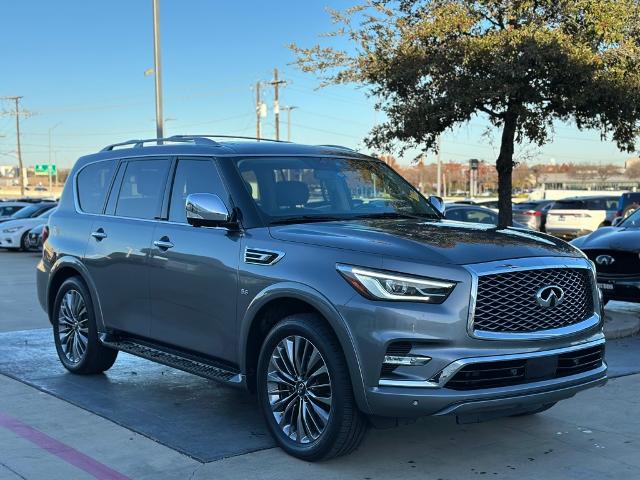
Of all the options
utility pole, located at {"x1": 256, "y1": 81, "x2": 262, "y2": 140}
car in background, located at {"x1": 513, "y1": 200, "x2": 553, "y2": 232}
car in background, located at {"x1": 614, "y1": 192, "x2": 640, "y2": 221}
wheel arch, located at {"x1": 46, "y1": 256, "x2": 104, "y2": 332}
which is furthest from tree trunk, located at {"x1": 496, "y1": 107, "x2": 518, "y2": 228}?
utility pole, located at {"x1": 256, "y1": 81, "x2": 262, "y2": 140}

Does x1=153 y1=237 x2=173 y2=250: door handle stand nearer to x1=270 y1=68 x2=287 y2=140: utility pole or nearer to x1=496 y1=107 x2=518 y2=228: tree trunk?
x1=496 y1=107 x2=518 y2=228: tree trunk

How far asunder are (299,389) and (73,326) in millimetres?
3094

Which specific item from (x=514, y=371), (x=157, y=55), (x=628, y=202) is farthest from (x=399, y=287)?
(x=628, y=202)

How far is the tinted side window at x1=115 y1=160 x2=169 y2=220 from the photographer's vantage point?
20.4 feet

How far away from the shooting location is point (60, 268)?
721 cm

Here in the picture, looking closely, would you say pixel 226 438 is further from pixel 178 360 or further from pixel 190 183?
pixel 190 183

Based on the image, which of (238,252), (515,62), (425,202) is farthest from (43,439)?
(515,62)

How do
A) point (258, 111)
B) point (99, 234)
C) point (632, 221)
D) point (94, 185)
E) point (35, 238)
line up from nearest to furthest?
1. point (99, 234)
2. point (94, 185)
3. point (632, 221)
4. point (35, 238)
5. point (258, 111)

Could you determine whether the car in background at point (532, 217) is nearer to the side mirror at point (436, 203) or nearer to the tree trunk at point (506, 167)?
the tree trunk at point (506, 167)

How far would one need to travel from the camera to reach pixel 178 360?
18.8 ft

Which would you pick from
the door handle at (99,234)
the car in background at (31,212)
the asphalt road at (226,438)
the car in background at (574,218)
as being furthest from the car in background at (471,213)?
the door handle at (99,234)

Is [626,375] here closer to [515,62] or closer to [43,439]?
[515,62]

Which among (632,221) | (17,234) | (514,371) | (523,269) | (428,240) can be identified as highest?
(428,240)

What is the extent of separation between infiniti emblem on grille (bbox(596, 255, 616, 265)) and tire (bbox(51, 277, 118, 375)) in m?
5.90
